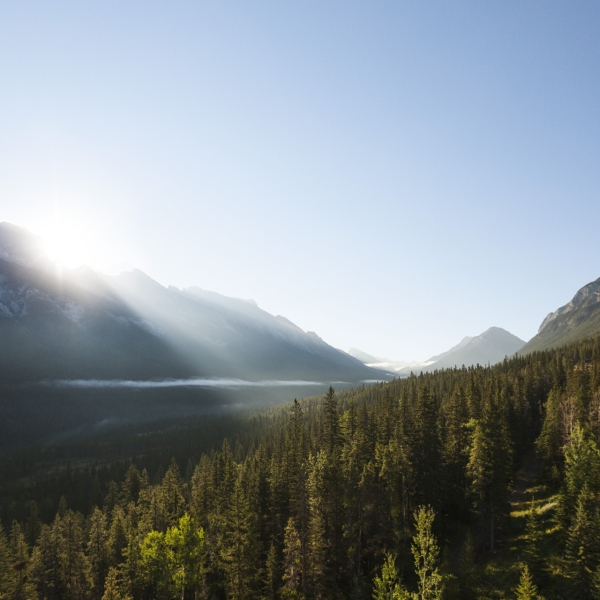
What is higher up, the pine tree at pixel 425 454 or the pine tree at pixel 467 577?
the pine tree at pixel 425 454

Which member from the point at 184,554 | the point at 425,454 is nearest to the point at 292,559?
the point at 184,554

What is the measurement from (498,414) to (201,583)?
5053cm

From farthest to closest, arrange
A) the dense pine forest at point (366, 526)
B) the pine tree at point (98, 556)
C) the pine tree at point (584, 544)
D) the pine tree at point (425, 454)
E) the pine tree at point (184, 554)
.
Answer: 1. the pine tree at point (98, 556)
2. the pine tree at point (425, 454)
3. the pine tree at point (184, 554)
4. the dense pine forest at point (366, 526)
5. the pine tree at point (584, 544)

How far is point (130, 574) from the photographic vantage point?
54.9 m

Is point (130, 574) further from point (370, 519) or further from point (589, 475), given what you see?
point (589, 475)

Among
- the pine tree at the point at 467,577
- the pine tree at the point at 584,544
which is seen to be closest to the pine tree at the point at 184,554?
the pine tree at the point at 467,577

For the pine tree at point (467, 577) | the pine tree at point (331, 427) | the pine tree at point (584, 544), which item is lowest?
the pine tree at point (467, 577)

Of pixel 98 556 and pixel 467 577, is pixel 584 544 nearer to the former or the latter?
pixel 467 577

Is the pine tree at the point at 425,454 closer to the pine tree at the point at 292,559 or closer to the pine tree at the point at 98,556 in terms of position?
the pine tree at the point at 292,559

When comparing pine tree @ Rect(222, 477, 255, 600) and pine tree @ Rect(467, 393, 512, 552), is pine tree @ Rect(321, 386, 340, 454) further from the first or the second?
pine tree @ Rect(467, 393, 512, 552)

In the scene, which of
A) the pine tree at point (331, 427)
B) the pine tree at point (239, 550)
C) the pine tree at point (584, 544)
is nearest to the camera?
the pine tree at point (584, 544)

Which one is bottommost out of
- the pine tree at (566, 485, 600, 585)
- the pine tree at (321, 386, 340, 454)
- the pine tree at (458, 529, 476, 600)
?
the pine tree at (458, 529, 476, 600)

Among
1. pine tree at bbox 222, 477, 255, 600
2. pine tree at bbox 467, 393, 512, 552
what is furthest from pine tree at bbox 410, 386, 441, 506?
pine tree at bbox 222, 477, 255, 600

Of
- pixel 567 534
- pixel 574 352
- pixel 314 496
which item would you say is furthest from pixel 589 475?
pixel 574 352
